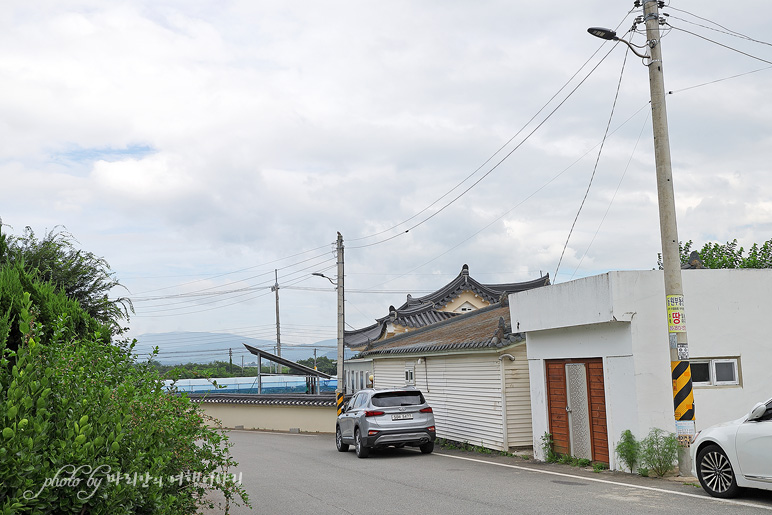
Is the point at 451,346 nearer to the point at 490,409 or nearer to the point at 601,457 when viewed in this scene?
the point at 490,409

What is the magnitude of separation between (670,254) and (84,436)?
10.2m

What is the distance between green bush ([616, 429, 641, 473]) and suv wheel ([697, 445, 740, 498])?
2522 millimetres

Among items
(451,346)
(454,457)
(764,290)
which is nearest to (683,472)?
(764,290)

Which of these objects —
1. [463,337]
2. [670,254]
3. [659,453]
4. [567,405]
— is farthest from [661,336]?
[463,337]

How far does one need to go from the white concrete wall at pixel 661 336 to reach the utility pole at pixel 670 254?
92 cm

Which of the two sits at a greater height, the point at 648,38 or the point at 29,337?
the point at 648,38

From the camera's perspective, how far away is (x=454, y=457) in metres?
18.3

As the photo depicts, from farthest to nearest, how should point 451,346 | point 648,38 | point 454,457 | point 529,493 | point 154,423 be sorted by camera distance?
point 451,346
point 454,457
point 648,38
point 529,493
point 154,423

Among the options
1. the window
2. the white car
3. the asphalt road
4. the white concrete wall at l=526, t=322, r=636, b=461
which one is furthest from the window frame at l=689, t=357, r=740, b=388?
the white car

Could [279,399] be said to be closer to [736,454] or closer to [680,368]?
[680,368]

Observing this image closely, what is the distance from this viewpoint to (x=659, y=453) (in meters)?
13.0

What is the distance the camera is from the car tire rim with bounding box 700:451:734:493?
1029 cm

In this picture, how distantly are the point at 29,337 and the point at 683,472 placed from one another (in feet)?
35.0

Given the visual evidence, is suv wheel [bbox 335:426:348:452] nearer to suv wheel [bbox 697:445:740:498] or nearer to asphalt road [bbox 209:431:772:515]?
asphalt road [bbox 209:431:772:515]
